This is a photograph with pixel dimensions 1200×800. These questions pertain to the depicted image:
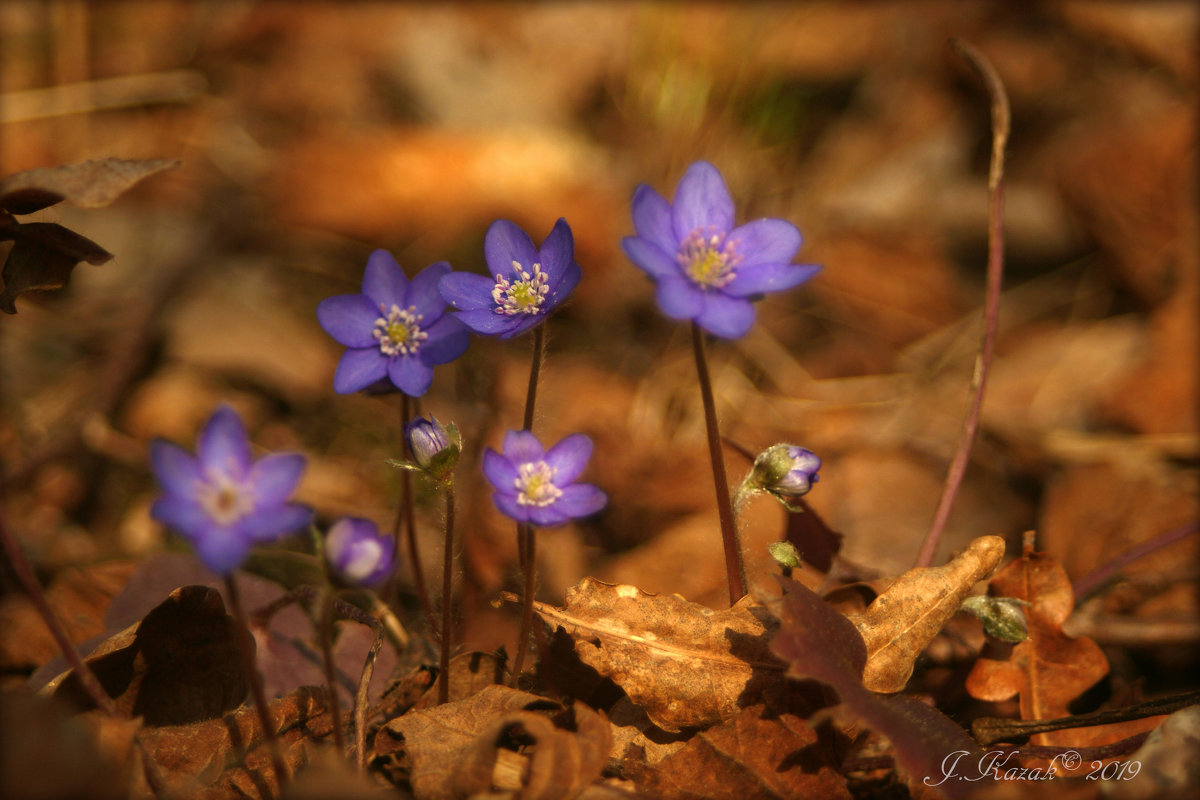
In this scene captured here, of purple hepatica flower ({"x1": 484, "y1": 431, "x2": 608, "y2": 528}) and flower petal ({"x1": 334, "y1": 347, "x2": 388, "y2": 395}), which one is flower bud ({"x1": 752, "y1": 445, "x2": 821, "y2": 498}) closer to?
purple hepatica flower ({"x1": 484, "y1": 431, "x2": 608, "y2": 528})

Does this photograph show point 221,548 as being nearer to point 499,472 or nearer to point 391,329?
point 499,472

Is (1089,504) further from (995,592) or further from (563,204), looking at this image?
(563,204)

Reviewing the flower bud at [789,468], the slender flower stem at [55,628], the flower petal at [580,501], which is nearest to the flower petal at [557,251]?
the flower petal at [580,501]

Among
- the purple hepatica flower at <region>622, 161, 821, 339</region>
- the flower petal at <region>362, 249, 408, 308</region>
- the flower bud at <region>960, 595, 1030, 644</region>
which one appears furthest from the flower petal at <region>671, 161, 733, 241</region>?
the flower bud at <region>960, 595, 1030, 644</region>

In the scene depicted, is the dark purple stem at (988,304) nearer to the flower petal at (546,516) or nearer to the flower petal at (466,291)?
the flower petal at (546,516)

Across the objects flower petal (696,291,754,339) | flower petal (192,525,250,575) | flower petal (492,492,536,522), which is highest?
flower petal (696,291,754,339)
